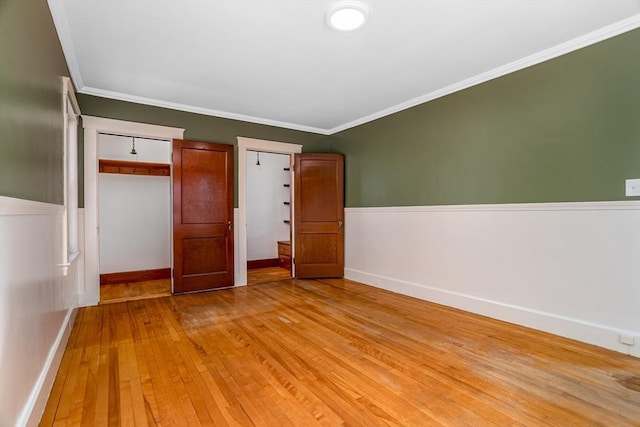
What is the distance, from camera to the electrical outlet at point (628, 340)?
7.75 ft

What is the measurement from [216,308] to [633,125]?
13.9 feet

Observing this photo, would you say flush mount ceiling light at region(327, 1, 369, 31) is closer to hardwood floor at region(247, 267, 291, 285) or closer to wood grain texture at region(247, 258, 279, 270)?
hardwood floor at region(247, 267, 291, 285)

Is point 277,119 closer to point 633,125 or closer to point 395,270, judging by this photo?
point 395,270

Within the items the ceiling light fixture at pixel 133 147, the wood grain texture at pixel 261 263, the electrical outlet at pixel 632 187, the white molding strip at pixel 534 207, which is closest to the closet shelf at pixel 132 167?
the ceiling light fixture at pixel 133 147

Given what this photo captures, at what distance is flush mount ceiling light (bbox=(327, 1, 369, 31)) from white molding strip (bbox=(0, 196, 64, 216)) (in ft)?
7.18

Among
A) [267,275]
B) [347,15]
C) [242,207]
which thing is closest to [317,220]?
[242,207]

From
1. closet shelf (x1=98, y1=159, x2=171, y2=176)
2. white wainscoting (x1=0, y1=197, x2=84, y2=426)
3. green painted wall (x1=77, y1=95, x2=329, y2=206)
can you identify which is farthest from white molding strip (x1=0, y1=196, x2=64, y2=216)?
closet shelf (x1=98, y1=159, x2=171, y2=176)

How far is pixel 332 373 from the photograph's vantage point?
83.6 inches

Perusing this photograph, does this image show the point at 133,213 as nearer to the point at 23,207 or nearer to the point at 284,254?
the point at 284,254

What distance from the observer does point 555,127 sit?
2803 millimetres

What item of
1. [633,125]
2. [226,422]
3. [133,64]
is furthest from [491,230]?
[133,64]

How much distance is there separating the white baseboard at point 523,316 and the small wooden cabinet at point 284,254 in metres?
2.24

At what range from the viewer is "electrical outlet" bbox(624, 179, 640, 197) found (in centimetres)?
237

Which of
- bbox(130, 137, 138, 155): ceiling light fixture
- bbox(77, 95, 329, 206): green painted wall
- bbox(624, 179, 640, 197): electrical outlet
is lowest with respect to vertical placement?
bbox(624, 179, 640, 197): electrical outlet
